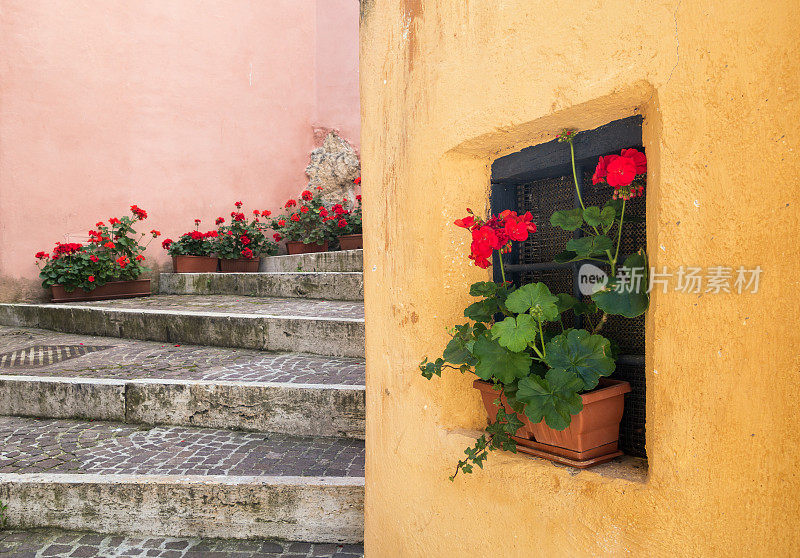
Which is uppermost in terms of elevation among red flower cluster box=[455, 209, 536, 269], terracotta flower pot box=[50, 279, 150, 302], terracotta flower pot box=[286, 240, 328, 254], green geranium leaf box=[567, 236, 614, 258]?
terracotta flower pot box=[286, 240, 328, 254]

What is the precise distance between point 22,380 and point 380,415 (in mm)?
2652

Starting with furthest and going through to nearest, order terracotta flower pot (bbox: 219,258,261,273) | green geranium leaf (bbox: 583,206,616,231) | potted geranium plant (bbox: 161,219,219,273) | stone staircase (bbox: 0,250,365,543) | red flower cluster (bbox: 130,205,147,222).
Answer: terracotta flower pot (bbox: 219,258,261,273)
potted geranium plant (bbox: 161,219,219,273)
red flower cluster (bbox: 130,205,147,222)
stone staircase (bbox: 0,250,365,543)
green geranium leaf (bbox: 583,206,616,231)

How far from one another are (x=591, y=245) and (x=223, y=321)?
3.45 meters

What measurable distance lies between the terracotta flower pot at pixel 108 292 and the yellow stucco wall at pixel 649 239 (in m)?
5.71

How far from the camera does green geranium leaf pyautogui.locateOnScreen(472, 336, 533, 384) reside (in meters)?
1.43

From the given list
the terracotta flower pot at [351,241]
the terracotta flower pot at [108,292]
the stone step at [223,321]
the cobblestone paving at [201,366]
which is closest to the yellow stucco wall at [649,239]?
the cobblestone paving at [201,366]

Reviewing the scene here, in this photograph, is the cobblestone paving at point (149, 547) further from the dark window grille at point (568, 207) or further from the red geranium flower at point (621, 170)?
the red geranium flower at point (621, 170)

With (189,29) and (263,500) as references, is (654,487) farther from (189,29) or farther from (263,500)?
(189,29)

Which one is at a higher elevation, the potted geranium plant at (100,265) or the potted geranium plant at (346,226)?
the potted geranium plant at (346,226)

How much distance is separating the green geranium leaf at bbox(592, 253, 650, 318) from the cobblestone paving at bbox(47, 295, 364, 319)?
268 cm

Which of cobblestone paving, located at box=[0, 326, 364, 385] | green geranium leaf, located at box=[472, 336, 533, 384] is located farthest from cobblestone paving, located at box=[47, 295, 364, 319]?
green geranium leaf, located at box=[472, 336, 533, 384]

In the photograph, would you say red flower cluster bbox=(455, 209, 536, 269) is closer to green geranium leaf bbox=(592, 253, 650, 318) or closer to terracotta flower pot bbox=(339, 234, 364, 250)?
green geranium leaf bbox=(592, 253, 650, 318)

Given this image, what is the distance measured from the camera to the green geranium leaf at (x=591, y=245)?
4.56 ft

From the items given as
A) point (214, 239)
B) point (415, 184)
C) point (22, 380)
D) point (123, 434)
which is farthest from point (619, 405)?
point (214, 239)
